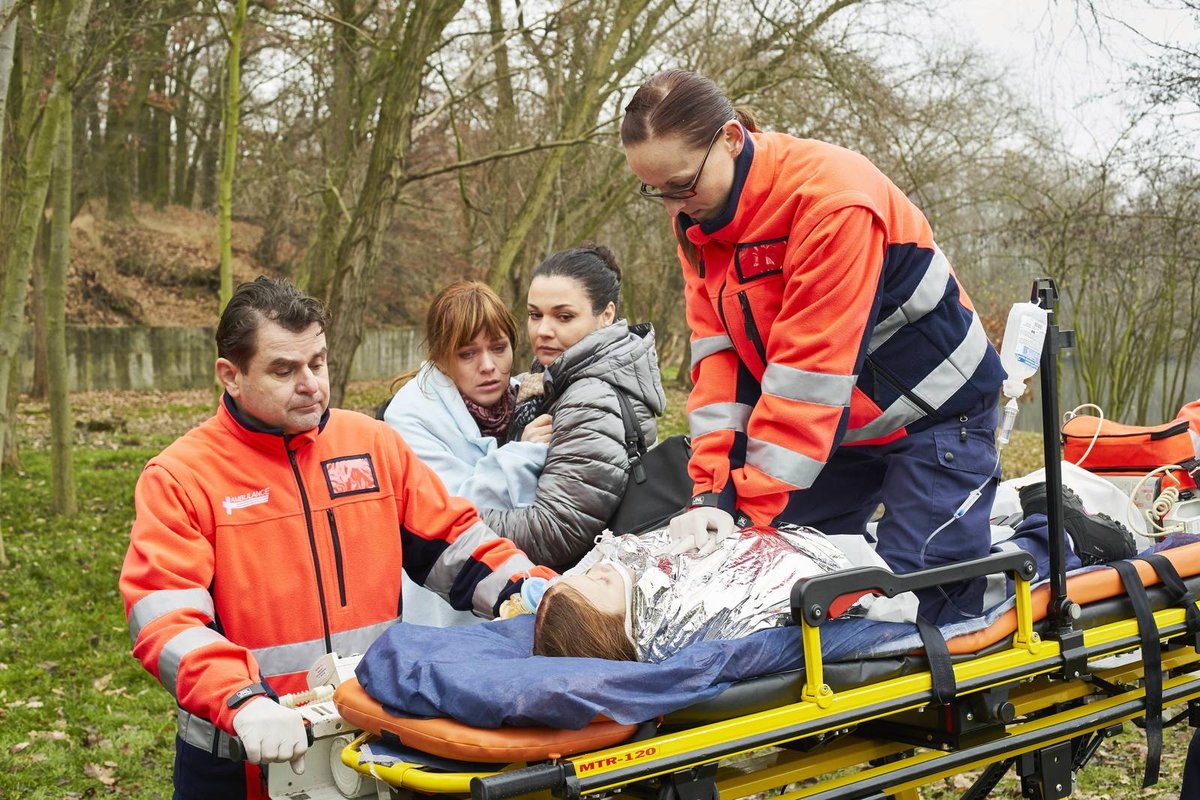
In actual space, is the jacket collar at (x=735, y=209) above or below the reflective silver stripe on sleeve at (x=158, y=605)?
above

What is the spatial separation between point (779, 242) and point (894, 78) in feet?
42.3

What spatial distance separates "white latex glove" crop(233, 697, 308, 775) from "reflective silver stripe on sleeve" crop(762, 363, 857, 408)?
1.31m

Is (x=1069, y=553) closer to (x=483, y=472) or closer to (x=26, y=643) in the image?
(x=483, y=472)

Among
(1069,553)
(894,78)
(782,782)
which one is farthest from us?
(894,78)

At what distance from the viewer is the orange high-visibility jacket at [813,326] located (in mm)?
2725

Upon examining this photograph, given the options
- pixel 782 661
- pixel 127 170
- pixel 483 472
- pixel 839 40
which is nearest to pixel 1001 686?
pixel 782 661

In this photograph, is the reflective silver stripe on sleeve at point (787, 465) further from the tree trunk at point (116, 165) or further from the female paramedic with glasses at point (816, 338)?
the tree trunk at point (116, 165)

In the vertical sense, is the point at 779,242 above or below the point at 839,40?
below

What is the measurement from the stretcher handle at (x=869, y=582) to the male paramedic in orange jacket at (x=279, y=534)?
0.91m

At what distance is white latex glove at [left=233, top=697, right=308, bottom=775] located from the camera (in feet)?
7.61

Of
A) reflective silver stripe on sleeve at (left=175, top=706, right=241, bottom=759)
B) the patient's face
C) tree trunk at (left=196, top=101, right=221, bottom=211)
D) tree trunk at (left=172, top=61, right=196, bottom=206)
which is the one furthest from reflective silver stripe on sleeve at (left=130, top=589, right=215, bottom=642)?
tree trunk at (left=196, top=101, right=221, bottom=211)

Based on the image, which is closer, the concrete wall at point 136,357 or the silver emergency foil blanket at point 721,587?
the silver emergency foil blanket at point 721,587

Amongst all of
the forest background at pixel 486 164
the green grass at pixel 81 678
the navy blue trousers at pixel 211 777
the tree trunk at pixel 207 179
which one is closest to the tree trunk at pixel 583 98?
the forest background at pixel 486 164

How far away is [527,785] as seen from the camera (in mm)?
2143
